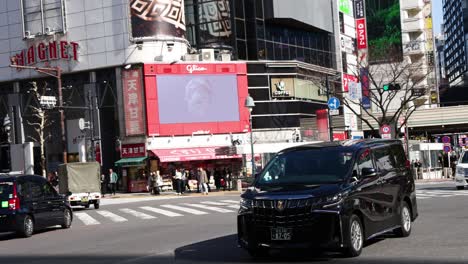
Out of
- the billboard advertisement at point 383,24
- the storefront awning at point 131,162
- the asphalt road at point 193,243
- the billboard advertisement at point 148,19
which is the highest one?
the billboard advertisement at point 383,24

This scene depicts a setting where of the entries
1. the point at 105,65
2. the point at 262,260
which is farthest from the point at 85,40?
the point at 262,260

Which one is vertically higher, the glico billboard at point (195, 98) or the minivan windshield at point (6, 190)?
the glico billboard at point (195, 98)

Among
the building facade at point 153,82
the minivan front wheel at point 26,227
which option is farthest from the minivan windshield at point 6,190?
the building facade at point 153,82

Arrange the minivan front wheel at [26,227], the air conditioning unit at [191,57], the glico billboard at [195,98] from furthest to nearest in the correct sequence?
the air conditioning unit at [191,57] → the glico billboard at [195,98] → the minivan front wheel at [26,227]

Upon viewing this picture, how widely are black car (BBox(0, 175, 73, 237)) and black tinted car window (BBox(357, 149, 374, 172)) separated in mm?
10083

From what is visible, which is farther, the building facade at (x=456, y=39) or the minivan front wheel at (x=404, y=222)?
the building facade at (x=456, y=39)

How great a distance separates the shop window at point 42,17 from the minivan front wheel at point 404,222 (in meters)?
45.2

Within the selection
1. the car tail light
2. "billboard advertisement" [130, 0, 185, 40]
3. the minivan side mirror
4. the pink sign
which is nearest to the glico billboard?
the pink sign

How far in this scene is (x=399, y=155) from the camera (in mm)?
13109

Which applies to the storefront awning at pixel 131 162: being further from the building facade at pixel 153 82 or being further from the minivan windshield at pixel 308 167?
the minivan windshield at pixel 308 167

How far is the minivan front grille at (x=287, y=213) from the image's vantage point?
31.8 ft

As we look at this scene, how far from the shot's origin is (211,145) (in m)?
52.6

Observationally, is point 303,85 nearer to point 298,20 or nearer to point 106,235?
point 298,20

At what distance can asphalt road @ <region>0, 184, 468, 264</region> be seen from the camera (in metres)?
10.5
